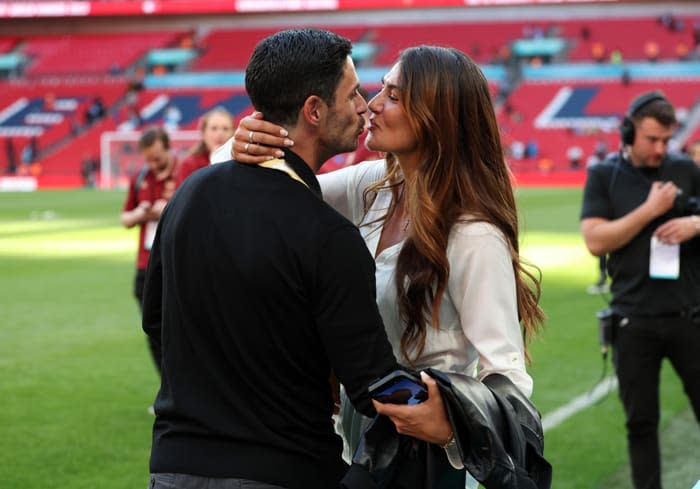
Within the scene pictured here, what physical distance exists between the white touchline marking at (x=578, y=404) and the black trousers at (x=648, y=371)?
173cm

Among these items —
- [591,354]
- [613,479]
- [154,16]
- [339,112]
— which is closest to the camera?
[339,112]

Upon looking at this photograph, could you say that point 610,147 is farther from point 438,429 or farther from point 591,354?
point 438,429

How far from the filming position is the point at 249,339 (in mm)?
2393

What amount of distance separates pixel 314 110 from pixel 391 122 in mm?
312

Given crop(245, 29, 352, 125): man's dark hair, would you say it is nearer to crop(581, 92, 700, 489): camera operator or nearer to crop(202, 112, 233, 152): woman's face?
crop(581, 92, 700, 489): camera operator

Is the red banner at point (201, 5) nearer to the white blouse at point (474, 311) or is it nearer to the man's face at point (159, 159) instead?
the man's face at point (159, 159)

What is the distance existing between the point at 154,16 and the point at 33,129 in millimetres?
11781

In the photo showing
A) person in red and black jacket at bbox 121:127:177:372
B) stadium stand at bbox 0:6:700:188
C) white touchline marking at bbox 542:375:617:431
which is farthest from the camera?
stadium stand at bbox 0:6:700:188

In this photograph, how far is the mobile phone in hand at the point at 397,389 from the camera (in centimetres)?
228

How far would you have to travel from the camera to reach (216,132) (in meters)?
7.65

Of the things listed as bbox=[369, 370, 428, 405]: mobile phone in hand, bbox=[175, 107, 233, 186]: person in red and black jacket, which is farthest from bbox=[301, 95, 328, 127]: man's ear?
bbox=[175, 107, 233, 186]: person in red and black jacket

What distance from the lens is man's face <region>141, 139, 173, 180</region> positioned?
8.31 meters

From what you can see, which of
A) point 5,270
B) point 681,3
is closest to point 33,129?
point 681,3

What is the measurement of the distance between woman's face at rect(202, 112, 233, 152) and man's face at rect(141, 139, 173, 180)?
27.3 inches
